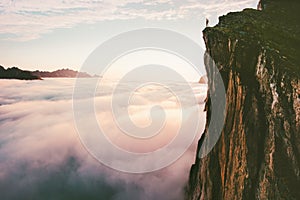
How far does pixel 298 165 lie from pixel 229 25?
14456 millimetres

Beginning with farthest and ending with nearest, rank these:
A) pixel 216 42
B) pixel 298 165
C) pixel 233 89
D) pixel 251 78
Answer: pixel 216 42, pixel 233 89, pixel 251 78, pixel 298 165

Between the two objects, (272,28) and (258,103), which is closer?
(258,103)

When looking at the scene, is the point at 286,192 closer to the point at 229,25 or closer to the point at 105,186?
the point at 229,25

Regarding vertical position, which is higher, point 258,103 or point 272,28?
point 272,28

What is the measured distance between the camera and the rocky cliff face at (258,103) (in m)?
21.3

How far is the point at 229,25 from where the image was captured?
29422mm

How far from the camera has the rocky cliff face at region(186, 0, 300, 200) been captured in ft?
69.9

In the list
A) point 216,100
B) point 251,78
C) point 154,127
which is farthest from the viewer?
point 154,127

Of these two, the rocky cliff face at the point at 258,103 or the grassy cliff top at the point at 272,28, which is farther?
the grassy cliff top at the point at 272,28

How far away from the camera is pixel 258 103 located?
947 inches

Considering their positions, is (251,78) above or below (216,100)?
above

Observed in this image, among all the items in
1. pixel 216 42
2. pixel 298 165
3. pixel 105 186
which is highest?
pixel 216 42

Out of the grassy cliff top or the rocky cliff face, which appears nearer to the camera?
the rocky cliff face

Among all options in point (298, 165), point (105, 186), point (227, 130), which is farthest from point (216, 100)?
point (105, 186)
